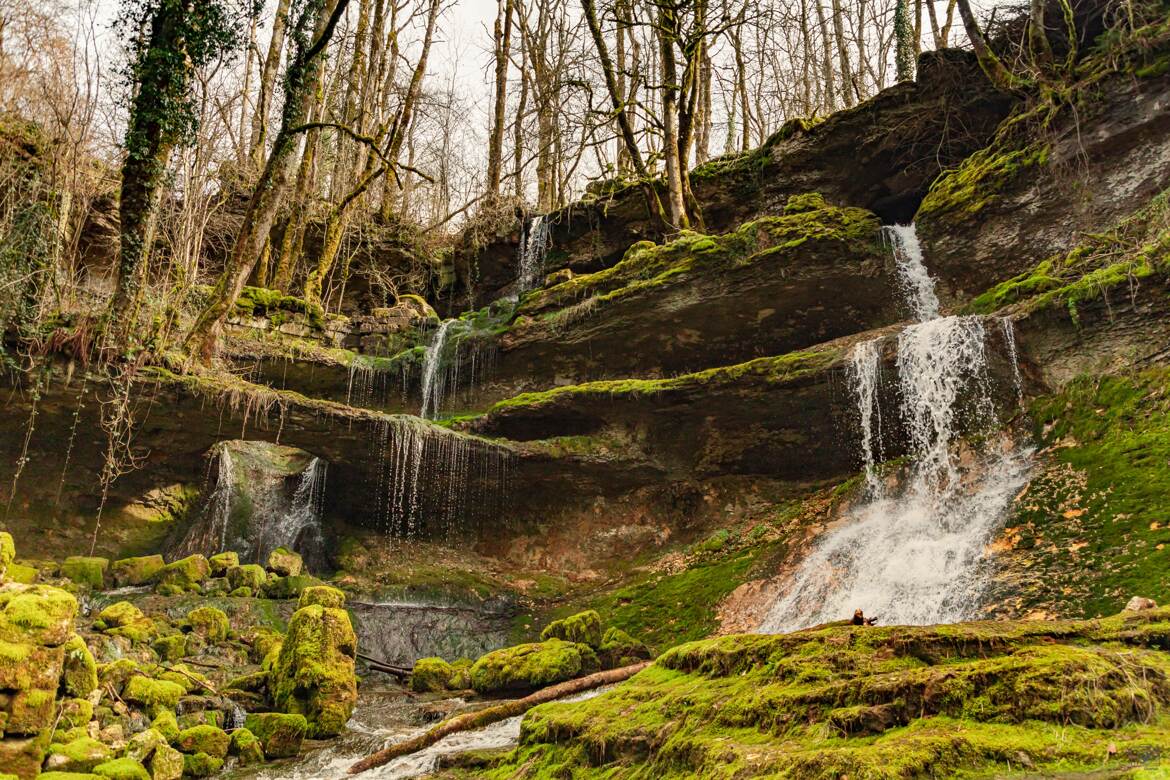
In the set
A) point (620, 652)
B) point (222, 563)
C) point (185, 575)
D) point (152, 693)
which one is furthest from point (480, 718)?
point (222, 563)

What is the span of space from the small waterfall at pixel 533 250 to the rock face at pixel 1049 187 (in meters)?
11.7

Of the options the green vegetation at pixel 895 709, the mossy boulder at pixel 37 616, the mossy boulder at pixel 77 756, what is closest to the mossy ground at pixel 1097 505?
the green vegetation at pixel 895 709

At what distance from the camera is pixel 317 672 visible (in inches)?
337

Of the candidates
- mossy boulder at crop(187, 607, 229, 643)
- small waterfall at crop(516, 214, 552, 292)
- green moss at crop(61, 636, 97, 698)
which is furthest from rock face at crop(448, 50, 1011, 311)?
green moss at crop(61, 636, 97, 698)

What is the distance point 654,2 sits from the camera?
17.5m

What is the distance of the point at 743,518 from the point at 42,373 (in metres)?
14.2

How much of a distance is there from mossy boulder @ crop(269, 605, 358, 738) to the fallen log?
153 centimetres

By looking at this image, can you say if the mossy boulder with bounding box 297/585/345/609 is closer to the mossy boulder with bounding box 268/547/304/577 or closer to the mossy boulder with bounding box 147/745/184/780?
the mossy boulder with bounding box 147/745/184/780

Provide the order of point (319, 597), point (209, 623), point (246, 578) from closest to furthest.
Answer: point (319, 597), point (209, 623), point (246, 578)

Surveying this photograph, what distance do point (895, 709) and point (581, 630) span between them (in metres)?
7.94

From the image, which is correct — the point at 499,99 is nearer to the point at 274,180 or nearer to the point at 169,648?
the point at 274,180

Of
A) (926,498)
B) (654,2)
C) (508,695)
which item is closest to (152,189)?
(508,695)

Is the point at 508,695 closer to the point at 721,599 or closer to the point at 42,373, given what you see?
the point at 721,599

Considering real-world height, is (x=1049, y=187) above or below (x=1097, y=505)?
above
